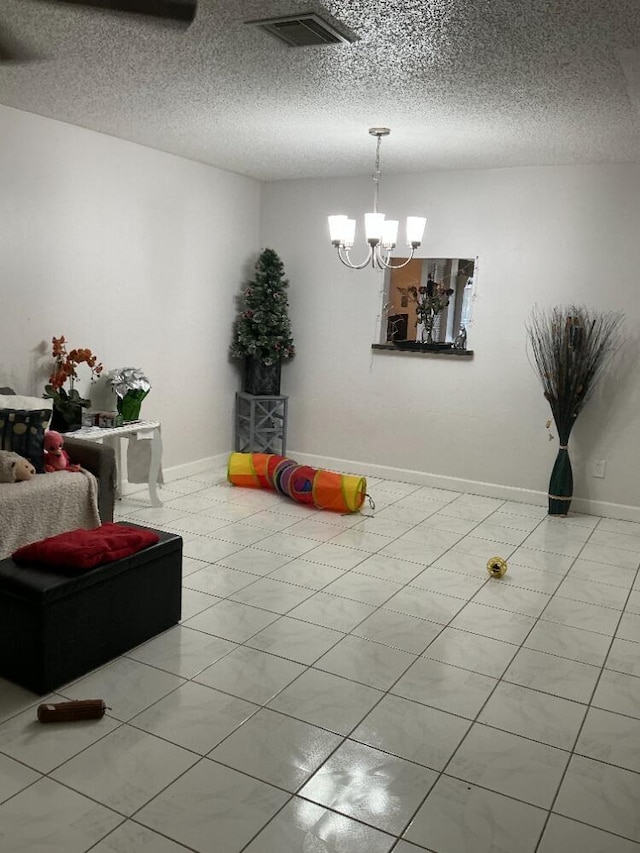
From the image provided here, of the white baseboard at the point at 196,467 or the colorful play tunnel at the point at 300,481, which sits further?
the white baseboard at the point at 196,467

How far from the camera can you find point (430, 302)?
18.8ft

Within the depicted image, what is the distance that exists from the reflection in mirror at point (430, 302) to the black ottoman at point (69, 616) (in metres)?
3.30

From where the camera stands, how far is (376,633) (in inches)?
129

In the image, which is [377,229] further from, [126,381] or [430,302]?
[126,381]

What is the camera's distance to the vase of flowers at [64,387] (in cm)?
441

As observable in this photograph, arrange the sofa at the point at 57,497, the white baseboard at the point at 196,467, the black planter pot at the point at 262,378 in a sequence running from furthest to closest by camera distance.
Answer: the black planter pot at the point at 262,378 → the white baseboard at the point at 196,467 → the sofa at the point at 57,497

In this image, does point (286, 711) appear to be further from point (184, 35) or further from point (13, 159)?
point (13, 159)

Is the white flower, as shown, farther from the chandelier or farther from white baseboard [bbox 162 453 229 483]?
the chandelier

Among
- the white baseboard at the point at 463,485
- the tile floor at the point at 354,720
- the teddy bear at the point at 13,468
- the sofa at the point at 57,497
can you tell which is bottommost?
the tile floor at the point at 354,720

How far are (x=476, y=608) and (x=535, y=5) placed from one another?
98.8 inches

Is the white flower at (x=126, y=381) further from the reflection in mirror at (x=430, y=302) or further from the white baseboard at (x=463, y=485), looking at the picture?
the reflection in mirror at (x=430, y=302)

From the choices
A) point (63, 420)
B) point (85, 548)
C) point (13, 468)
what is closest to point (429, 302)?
point (63, 420)

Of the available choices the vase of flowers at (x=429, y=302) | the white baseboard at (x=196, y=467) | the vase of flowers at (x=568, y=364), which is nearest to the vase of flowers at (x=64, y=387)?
the white baseboard at (x=196, y=467)

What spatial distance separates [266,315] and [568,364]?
92.7 inches
